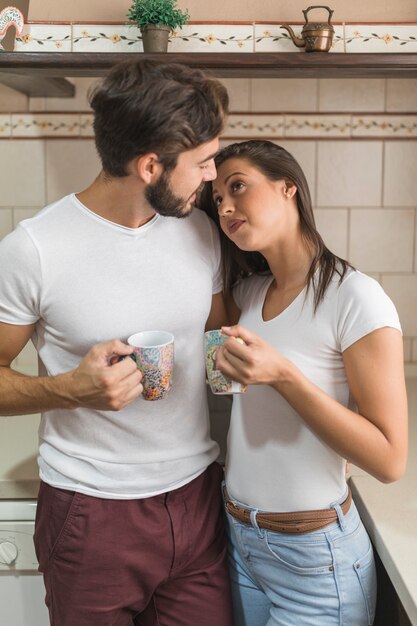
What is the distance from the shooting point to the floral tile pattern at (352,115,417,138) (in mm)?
1896

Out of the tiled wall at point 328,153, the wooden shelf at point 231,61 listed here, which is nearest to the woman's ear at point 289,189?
the wooden shelf at point 231,61

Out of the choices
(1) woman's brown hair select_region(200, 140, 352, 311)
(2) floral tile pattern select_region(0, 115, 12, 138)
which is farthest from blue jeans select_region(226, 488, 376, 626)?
(2) floral tile pattern select_region(0, 115, 12, 138)

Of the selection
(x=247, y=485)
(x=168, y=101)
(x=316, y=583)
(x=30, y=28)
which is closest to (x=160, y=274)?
(x=168, y=101)

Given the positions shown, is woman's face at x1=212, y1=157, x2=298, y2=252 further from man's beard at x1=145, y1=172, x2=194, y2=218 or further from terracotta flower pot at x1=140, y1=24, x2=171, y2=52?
terracotta flower pot at x1=140, y1=24, x2=171, y2=52

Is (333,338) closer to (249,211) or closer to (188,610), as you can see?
(249,211)

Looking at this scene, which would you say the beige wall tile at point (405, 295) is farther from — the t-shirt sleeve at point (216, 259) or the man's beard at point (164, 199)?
the man's beard at point (164, 199)

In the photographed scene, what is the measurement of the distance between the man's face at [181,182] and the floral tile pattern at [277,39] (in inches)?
28.9

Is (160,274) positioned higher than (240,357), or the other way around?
(160,274)

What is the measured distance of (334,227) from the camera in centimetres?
198

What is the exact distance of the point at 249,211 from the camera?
47.8 inches

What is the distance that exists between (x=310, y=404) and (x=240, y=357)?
130 mm

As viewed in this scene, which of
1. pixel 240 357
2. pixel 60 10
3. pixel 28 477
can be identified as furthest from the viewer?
pixel 60 10

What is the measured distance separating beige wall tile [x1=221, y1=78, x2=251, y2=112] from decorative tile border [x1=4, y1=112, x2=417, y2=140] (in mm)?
23

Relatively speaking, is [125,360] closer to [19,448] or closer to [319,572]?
[319,572]
